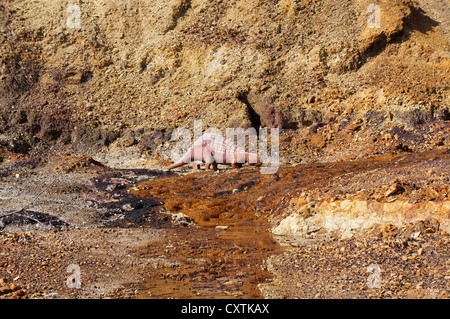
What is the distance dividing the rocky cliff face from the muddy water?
3278 millimetres

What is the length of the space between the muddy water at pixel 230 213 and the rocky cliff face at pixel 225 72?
129 inches

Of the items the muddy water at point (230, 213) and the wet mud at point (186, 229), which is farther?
the muddy water at point (230, 213)

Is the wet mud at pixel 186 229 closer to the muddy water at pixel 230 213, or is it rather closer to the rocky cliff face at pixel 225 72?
the muddy water at pixel 230 213

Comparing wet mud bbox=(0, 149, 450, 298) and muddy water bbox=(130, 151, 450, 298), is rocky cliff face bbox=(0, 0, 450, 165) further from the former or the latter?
wet mud bbox=(0, 149, 450, 298)

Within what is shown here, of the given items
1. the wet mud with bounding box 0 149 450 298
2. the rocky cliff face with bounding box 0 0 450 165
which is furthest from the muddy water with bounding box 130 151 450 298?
the rocky cliff face with bounding box 0 0 450 165

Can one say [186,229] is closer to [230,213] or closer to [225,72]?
[230,213]

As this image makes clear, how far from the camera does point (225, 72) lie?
639 inches

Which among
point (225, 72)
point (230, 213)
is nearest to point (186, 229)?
point (230, 213)

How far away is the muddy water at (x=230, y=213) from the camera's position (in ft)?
16.8

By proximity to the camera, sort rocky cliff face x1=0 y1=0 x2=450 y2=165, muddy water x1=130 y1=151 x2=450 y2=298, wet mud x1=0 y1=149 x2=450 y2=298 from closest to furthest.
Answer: wet mud x1=0 y1=149 x2=450 y2=298
muddy water x1=130 y1=151 x2=450 y2=298
rocky cliff face x1=0 y1=0 x2=450 y2=165

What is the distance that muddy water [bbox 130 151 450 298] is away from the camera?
512cm

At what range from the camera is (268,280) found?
509cm

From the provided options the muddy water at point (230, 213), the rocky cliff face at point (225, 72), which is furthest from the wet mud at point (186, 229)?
the rocky cliff face at point (225, 72)

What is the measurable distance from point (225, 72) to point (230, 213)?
27.7 ft
